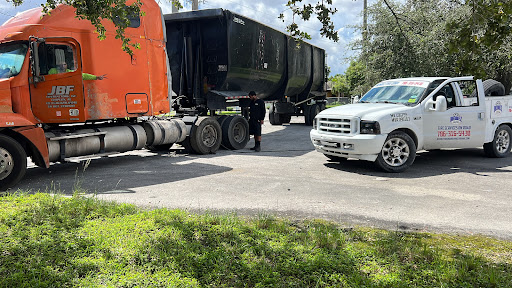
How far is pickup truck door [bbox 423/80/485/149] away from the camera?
8430 millimetres

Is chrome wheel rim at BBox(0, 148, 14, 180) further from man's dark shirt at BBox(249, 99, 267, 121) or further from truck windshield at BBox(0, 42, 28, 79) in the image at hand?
man's dark shirt at BBox(249, 99, 267, 121)

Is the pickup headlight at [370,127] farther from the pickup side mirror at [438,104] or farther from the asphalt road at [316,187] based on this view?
the pickup side mirror at [438,104]

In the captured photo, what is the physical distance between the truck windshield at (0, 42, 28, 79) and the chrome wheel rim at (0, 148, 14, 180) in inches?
59.2

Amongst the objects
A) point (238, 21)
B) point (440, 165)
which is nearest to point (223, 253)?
point (440, 165)

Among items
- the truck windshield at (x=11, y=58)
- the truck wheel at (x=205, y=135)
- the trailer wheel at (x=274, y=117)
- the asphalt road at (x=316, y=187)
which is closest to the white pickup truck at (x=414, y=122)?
the asphalt road at (x=316, y=187)

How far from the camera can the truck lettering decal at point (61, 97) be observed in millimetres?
7723

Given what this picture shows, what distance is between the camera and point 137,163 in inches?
371

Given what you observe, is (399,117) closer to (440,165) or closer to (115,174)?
(440,165)

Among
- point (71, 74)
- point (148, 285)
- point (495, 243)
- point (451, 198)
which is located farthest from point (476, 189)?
point (71, 74)

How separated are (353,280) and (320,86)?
19554mm

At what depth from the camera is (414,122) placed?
8.13m

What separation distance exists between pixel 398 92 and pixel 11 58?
7.98m

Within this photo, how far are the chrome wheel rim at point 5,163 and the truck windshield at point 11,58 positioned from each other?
1.50m

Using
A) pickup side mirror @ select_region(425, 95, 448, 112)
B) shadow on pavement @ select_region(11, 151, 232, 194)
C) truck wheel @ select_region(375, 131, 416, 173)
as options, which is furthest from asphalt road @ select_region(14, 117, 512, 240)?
pickup side mirror @ select_region(425, 95, 448, 112)
